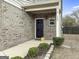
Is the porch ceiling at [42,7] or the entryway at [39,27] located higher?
the porch ceiling at [42,7]

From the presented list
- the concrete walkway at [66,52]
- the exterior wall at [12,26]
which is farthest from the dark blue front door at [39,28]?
the concrete walkway at [66,52]

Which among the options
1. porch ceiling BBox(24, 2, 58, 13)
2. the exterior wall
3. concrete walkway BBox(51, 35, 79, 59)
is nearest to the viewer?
concrete walkway BBox(51, 35, 79, 59)

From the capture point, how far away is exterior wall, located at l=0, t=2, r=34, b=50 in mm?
8728

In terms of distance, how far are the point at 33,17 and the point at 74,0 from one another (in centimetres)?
2409

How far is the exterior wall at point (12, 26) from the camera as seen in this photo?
8.73 metres

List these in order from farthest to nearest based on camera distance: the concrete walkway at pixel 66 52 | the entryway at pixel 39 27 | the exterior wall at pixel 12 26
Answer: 1. the entryway at pixel 39 27
2. the exterior wall at pixel 12 26
3. the concrete walkway at pixel 66 52

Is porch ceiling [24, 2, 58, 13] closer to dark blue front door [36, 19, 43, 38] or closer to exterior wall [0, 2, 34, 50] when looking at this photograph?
exterior wall [0, 2, 34, 50]

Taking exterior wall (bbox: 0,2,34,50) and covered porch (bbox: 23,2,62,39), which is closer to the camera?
exterior wall (bbox: 0,2,34,50)

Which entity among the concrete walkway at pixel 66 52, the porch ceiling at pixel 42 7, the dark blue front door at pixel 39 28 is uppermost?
the porch ceiling at pixel 42 7

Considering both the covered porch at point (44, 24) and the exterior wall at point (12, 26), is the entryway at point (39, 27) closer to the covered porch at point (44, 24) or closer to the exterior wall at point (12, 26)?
the covered porch at point (44, 24)

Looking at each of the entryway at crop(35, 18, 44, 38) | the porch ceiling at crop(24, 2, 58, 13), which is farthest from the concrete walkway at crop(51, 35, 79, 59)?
the entryway at crop(35, 18, 44, 38)

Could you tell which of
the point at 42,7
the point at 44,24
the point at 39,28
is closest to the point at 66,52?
the point at 42,7

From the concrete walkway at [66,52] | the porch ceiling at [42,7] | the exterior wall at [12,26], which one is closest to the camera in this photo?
the concrete walkway at [66,52]

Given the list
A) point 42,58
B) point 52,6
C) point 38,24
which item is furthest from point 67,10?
point 42,58
